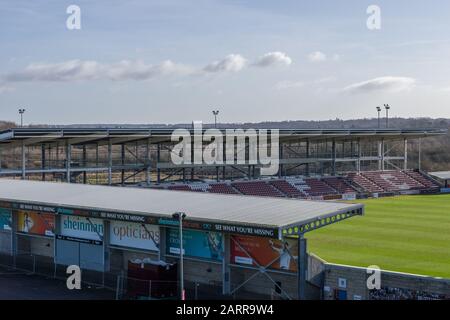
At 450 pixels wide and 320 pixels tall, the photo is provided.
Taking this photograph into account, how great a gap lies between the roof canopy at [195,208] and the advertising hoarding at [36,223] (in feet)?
2.93

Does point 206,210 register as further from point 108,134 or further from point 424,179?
point 424,179

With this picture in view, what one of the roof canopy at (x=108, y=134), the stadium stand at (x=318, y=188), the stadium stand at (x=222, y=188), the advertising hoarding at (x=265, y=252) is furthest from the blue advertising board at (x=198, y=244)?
the stadium stand at (x=318, y=188)

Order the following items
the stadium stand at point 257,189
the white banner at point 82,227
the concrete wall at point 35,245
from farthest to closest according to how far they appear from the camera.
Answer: the stadium stand at point 257,189 < the concrete wall at point 35,245 < the white banner at point 82,227

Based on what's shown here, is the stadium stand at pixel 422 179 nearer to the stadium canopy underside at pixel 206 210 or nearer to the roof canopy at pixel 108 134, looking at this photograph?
the roof canopy at pixel 108 134

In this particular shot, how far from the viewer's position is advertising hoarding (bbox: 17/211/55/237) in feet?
95.6

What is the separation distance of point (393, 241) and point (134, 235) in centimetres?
1999

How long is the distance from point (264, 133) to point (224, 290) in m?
39.8

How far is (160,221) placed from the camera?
23750mm

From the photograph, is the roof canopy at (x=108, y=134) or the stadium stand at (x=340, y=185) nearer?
the roof canopy at (x=108, y=134)

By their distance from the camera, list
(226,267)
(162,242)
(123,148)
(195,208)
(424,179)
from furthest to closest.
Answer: (424,179) → (123,148) → (162,242) → (195,208) → (226,267)

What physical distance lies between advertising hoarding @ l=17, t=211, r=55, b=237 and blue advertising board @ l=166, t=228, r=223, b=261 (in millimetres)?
7190

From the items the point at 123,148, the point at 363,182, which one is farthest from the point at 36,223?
the point at 363,182

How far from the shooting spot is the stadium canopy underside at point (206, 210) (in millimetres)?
21734
